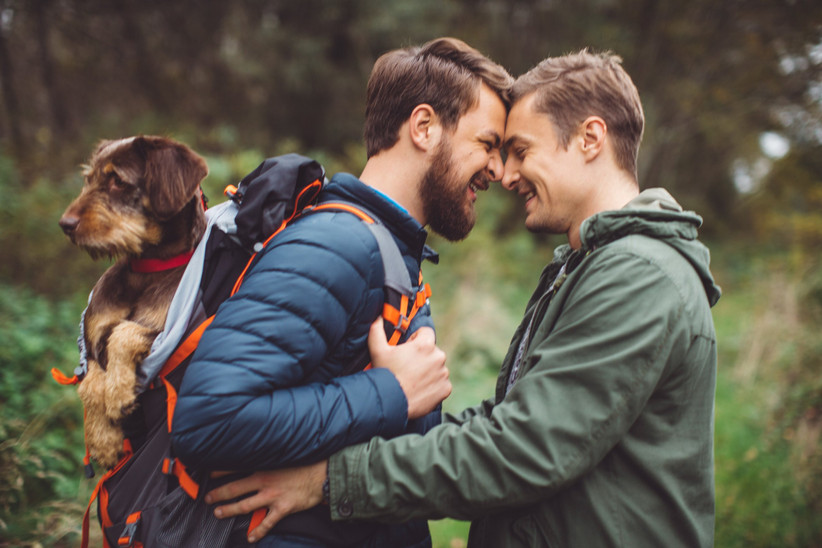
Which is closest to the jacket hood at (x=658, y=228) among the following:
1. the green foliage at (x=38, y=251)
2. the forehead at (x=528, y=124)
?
the forehead at (x=528, y=124)

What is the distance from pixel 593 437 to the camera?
1579 mm

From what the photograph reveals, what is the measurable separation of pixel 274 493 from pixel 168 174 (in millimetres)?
1534

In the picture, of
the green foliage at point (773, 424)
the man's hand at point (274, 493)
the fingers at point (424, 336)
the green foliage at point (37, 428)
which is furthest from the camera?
the green foliage at point (773, 424)

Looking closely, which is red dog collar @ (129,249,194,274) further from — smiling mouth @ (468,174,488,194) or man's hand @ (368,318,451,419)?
smiling mouth @ (468,174,488,194)

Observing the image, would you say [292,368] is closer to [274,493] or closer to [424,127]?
[274,493]

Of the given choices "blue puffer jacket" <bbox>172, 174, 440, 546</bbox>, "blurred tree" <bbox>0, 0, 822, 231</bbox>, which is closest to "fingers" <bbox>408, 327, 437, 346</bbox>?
"blue puffer jacket" <bbox>172, 174, 440, 546</bbox>

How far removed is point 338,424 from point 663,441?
110cm

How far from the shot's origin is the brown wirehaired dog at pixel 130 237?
2213mm

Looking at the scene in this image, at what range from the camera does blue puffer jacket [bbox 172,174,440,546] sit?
151 cm

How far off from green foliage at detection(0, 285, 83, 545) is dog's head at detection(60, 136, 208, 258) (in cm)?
179

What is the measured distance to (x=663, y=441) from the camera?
1687 millimetres

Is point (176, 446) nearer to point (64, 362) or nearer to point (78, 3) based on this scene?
point (64, 362)

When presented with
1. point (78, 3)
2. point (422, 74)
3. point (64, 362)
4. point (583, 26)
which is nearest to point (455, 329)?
point (64, 362)

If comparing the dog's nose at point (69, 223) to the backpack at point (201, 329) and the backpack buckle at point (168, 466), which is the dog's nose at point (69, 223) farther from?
the backpack buckle at point (168, 466)
